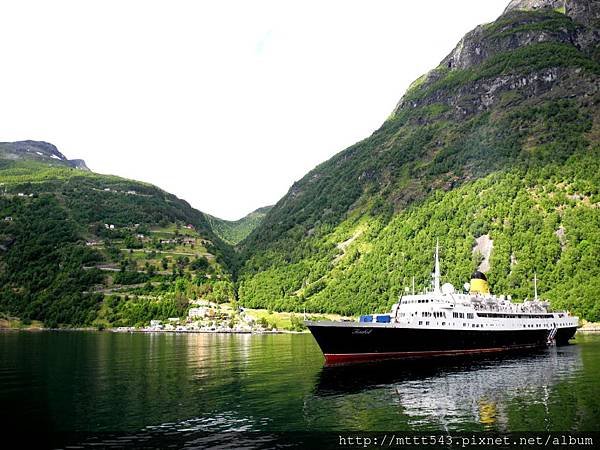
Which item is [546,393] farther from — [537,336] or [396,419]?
[537,336]

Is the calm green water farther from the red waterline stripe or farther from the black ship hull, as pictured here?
the black ship hull

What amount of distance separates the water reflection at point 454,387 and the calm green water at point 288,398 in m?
0.11

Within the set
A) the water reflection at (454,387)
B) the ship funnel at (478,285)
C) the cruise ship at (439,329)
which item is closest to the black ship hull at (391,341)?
the cruise ship at (439,329)

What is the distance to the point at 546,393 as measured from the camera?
56156 mm

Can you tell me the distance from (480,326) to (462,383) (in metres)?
40.8

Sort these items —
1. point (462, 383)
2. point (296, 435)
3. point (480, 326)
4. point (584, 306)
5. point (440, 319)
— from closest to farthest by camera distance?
point (296, 435) → point (462, 383) → point (440, 319) → point (480, 326) → point (584, 306)

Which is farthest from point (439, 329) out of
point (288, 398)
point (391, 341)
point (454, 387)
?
point (288, 398)

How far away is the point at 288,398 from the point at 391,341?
3429 centimetres

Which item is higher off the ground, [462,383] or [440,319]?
[440,319]

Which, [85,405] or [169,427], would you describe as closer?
[169,427]

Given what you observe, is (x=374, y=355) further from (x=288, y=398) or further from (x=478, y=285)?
(x=478, y=285)

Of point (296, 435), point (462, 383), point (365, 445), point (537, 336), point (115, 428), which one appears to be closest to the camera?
point (365, 445)

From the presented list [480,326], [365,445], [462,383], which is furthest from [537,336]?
[365,445]

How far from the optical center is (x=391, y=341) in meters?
84.6
